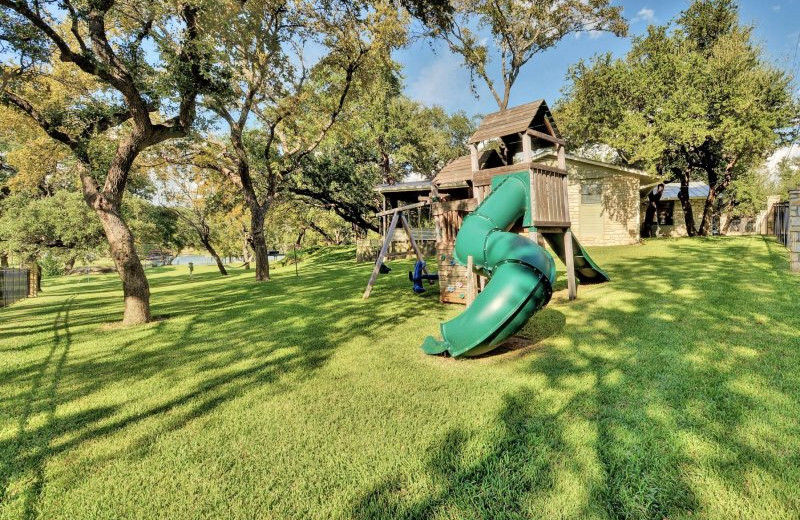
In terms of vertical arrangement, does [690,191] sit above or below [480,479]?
above

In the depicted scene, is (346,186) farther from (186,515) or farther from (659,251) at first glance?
(186,515)

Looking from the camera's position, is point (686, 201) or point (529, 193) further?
point (686, 201)

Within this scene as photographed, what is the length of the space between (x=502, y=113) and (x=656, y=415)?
25.7ft

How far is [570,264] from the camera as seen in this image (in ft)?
28.7

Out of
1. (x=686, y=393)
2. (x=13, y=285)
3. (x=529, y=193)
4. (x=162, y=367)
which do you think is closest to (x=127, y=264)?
(x=162, y=367)

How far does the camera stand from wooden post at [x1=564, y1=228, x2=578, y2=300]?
859 cm

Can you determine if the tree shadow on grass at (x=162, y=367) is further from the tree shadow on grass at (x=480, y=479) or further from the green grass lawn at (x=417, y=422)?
the tree shadow on grass at (x=480, y=479)

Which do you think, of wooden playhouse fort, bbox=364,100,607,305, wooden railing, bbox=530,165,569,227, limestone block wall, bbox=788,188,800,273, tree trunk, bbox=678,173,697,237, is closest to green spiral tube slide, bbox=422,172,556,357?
wooden playhouse fort, bbox=364,100,607,305

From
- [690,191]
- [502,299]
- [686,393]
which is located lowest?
[686,393]

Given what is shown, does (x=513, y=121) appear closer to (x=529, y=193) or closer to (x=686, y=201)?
(x=529, y=193)

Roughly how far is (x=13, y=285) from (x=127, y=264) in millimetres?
12094

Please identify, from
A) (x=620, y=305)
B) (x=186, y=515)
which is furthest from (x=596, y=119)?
(x=186, y=515)

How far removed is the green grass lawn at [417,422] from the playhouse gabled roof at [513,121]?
181 inches

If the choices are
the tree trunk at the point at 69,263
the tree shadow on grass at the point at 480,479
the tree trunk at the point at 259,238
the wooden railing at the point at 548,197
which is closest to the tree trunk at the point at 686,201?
the wooden railing at the point at 548,197
